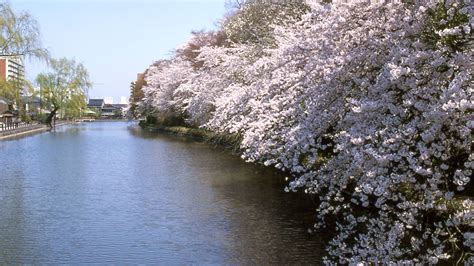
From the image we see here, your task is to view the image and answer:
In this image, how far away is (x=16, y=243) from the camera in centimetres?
1042

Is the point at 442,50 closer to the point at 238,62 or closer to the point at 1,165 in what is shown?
the point at 238,62

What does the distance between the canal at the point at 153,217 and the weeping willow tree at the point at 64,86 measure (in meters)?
58.9

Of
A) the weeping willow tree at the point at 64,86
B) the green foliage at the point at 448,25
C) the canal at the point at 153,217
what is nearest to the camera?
the green foliage at the point at 448,25

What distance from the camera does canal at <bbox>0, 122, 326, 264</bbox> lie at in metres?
9.85

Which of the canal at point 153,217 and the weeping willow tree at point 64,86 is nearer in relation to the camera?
the canal at point 153,217

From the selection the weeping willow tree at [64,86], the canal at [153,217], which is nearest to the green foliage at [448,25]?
the canal at [153,217]

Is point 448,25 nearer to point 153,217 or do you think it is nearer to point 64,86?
point 153,217

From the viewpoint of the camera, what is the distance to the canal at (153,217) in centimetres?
985

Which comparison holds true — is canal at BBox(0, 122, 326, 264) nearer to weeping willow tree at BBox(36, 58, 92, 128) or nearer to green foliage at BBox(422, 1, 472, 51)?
green foliage at BBox(422, 1, 472, 51)

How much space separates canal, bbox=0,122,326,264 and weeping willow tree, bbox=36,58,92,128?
58907mm

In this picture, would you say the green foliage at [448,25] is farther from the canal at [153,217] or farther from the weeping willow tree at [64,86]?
the weeping willow tree at [64,86]

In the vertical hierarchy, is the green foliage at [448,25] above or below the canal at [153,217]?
above

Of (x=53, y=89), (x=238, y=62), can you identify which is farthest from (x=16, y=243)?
(x=53, y=89)

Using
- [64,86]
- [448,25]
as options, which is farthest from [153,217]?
[64,86]
